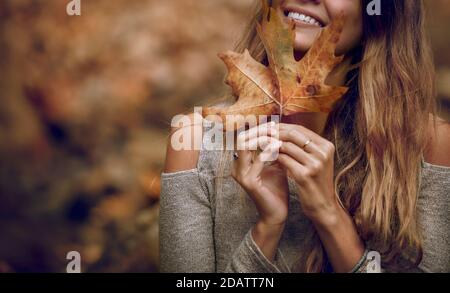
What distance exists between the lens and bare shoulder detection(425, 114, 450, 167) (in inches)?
44.3

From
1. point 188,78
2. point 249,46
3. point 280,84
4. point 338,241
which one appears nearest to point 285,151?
point 280,84

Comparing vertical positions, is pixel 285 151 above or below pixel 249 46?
below

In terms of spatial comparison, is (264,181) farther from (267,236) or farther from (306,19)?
(306,19)

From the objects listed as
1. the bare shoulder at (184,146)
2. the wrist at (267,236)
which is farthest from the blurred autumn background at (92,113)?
the wrist at (267,236)

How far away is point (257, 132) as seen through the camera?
3.13 feet

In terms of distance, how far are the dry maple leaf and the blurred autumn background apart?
54cm

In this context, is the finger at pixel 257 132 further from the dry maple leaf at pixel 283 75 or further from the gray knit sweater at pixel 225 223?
the gray knit sweater at pixel 225 223

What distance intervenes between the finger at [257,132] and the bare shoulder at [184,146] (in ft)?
0.72

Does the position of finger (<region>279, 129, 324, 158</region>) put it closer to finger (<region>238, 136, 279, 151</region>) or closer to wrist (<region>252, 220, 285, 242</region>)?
finger (<region>238, 136, 279, 151</region>)

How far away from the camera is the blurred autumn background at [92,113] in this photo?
1518 mm

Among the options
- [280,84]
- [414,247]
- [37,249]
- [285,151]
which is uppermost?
[280,84]
